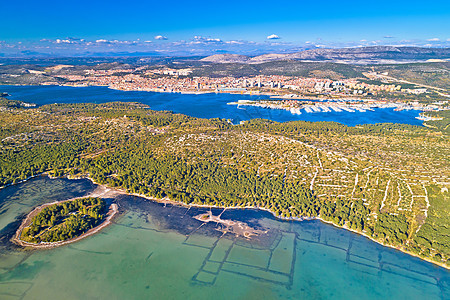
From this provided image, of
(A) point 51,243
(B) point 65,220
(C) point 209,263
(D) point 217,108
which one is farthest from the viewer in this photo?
(D) point 217,108

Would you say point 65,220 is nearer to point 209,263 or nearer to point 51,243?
point 51,243

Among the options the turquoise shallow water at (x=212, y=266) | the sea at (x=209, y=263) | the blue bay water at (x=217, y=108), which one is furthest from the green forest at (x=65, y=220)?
the blue bay water at (x=217, y=108)

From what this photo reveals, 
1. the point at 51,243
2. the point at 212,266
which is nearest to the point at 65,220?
the point at 51,243

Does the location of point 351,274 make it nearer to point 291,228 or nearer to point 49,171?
point 291,228

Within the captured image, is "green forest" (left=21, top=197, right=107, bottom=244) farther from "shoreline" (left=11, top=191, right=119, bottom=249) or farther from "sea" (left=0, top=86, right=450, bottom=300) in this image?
"sea" (left=0, top=86, right=450, bottom=300)

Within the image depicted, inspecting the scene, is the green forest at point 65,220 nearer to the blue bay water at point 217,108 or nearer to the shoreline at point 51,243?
the shoreline at point 51,243
